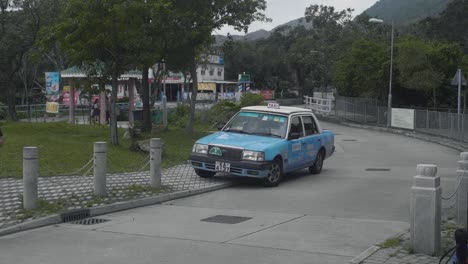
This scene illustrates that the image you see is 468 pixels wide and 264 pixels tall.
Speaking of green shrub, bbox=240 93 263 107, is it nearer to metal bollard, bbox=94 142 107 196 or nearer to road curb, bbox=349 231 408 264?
metal bollard, bbox=94 142 107 196

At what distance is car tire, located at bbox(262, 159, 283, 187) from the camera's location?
1341 cm

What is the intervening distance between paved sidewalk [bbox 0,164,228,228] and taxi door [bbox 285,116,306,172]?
1657mm

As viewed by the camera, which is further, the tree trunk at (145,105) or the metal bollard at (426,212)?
the tree trunk at (145,105)

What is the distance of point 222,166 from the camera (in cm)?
1338

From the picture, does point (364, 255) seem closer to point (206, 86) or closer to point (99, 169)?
point (99, 169)

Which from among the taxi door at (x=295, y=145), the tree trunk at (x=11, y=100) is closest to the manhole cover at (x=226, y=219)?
the taxi door at (x=295, y=145)

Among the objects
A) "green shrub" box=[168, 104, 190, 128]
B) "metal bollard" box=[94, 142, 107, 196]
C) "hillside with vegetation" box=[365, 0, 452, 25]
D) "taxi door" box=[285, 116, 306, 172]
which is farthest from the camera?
→ "hillside with vegetation" box=[365, 0, 452, 25]

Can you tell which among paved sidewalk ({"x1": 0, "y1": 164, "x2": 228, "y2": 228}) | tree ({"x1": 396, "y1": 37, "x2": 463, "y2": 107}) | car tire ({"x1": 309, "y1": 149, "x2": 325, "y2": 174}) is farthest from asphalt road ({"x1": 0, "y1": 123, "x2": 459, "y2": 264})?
tree ({"x1": 396, "y1": 37, "x2": 463, "y2": 107})

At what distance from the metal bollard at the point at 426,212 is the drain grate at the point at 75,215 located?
5284 mm

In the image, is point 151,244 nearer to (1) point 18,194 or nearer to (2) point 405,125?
(1) point 18,194

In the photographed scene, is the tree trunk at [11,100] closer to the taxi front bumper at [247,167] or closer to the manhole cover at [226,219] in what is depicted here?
the taxi front bumper at [247,167]

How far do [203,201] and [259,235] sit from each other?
3.42m

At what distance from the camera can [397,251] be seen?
7.29 meters

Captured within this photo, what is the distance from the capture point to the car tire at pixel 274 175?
44.0 feet
